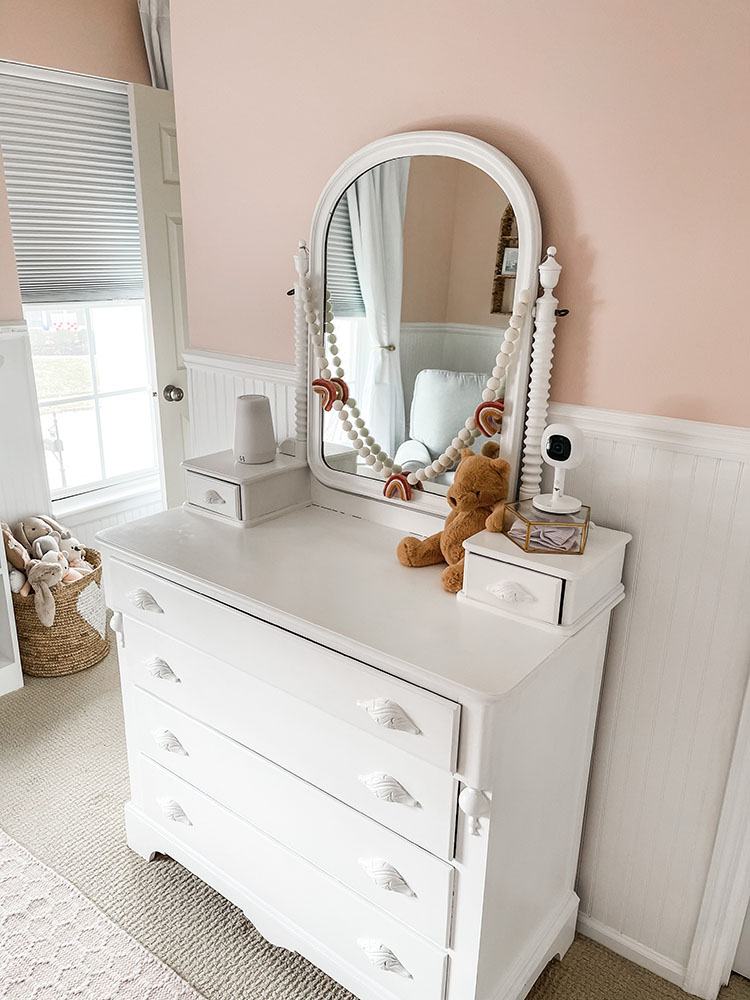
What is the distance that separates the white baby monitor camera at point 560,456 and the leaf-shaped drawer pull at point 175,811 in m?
1.13

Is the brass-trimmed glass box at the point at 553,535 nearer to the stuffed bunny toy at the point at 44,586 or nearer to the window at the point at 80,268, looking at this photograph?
the stuffed bunny toy at the point at 44,586

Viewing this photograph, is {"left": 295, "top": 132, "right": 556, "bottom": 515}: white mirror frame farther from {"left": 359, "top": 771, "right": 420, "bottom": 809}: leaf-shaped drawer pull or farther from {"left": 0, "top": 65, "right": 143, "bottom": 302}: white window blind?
{"left": 0, "top": 65, "right": 143, "bottom": 302}: white window blind

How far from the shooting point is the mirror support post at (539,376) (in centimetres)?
141

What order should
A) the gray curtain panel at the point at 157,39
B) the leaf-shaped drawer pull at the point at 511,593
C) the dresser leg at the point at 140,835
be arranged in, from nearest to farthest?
the leaf-shaped drawer pull at the point at 511,593, the dresser leg at the point at 140,835, the gray curtain panel at the point at 157,39

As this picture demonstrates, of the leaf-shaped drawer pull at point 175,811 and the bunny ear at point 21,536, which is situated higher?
the bunny ear at point 21,536

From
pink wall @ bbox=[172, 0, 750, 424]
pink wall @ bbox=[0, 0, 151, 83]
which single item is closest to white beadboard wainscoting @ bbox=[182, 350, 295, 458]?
pink wall @ bbox=[172, 0, 750, 424]

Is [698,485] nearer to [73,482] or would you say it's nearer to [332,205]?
[332,205]

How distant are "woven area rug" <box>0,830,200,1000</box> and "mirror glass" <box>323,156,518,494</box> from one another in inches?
47.5

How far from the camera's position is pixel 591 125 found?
1353 millimetres

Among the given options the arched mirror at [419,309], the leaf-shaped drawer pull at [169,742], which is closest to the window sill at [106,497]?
the leaf-shaped drawer pull at [169,742]

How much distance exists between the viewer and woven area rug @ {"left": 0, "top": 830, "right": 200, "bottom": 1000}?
1.60 meters

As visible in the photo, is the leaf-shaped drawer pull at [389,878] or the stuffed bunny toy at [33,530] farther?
the stuffed bunny toy at [33,530]

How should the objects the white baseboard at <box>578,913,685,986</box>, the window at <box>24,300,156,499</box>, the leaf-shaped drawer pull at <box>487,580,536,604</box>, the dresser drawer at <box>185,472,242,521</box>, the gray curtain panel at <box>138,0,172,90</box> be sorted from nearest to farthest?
the leaf-shaped drawer pull at <box>487,580,536,604</box> → the white baseboard at <box>578,913,685,986</box> → the dresser drawer at <box>185,472,242,521</box> → the gray curtain panel at <box>138,0,172,90</box> → the window at <box>24,300,156,499</box>

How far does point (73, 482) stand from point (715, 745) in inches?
110
